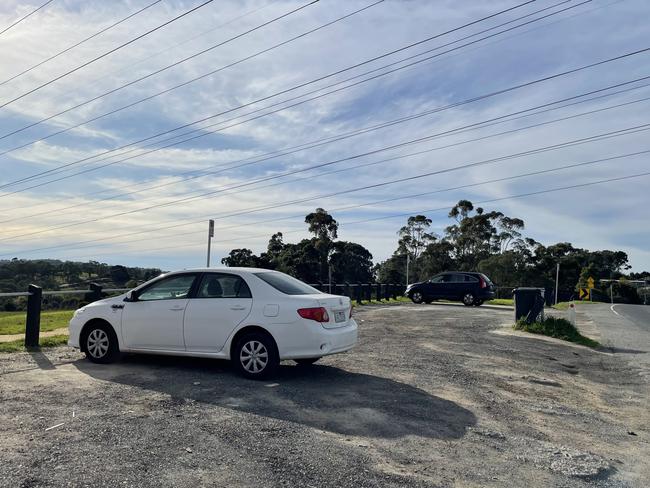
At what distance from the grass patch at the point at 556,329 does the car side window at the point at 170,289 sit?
11.0m

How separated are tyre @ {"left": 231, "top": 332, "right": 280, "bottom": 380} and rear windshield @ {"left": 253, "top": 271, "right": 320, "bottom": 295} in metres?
0.78

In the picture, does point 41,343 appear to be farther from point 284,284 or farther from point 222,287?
point 284,284

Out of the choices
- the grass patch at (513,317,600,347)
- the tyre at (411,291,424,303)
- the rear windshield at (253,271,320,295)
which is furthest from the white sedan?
the tyre at (411,291,424,303)

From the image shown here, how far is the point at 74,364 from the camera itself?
28.5ft

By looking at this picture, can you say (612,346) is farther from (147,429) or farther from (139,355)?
(147,429)

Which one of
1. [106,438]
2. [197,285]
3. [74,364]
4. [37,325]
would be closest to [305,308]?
[197,285]

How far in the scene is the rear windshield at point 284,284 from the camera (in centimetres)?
816

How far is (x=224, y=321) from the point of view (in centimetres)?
792

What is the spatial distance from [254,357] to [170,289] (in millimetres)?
1842

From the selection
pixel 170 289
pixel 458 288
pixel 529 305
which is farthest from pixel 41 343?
pixel 458 288

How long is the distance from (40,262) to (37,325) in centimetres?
3259

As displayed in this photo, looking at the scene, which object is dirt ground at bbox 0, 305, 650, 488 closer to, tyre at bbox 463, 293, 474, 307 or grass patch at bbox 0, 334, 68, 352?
grass patch at bbox 0, 334, 68, 352

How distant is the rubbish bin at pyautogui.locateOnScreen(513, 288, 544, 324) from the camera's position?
1672 centimetres

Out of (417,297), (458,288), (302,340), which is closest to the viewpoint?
(302,340)
